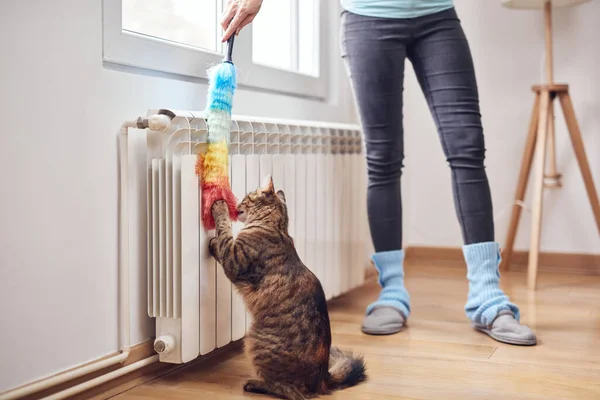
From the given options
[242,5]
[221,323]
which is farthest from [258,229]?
[242,5]

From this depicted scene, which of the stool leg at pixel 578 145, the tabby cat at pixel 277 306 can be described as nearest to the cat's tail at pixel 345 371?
the tabby cat at pixel 277 306

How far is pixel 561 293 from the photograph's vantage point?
8.07ft

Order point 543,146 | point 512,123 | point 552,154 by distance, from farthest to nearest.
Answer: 1. point 512,123
2. point 552,154
3. point 543,146

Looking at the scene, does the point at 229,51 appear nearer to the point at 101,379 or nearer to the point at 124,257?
the point at 124,257

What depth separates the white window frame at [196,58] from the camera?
1425mm

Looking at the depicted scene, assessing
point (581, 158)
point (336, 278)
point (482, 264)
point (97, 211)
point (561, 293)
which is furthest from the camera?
point (581, 158)

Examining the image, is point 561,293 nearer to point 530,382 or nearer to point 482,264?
point 482,264

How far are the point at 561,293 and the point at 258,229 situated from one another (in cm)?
145

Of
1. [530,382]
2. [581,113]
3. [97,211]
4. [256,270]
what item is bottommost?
[530,382]

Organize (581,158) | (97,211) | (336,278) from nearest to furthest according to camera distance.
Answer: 1. (97,211)
2. (336,278)
3. (581,158)

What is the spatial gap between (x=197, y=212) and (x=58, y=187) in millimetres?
302

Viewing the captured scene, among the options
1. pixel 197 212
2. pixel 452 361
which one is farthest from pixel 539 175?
pixel 197 212

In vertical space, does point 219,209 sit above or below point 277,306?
above

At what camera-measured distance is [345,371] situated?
1451 millimetres
